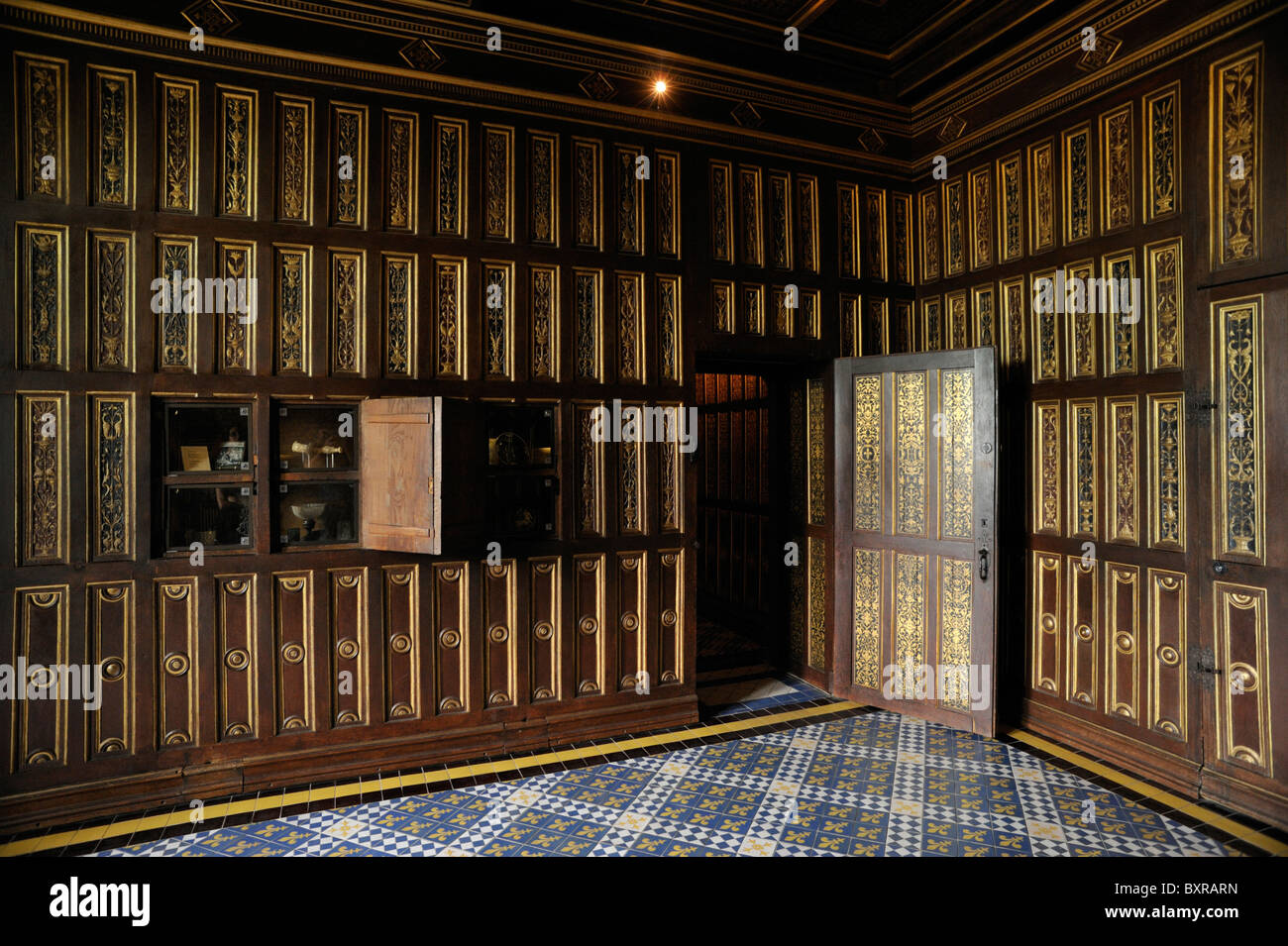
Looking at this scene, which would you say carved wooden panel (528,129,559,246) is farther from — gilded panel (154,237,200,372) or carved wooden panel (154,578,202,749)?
carved wooden panel (154,578,202,749)

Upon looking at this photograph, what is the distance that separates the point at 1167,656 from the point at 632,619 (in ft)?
9.83

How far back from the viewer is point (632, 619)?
4.80 meters

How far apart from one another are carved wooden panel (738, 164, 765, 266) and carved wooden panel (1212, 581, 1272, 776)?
3.24 m

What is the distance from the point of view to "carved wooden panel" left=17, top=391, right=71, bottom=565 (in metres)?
3.58

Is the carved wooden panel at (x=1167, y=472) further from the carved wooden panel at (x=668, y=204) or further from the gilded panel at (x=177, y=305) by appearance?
the gilded panel at (x=177, y=305)

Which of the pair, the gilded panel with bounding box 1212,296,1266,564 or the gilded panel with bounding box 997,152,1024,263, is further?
the gilded panel with bounding box 997,152,1024,263

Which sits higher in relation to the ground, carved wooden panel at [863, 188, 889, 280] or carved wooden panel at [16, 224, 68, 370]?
carved wooden panel at [863, 188, 889, 280]

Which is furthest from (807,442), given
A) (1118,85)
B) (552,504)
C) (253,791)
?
(253,791)

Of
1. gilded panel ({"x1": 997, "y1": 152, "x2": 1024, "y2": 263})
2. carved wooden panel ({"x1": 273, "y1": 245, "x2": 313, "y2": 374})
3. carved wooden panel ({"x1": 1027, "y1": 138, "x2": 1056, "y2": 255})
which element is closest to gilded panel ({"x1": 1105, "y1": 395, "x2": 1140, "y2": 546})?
carved wooden panel ({"x1": 1027, "y1": 138, "x2": 1056, "y2": 255})

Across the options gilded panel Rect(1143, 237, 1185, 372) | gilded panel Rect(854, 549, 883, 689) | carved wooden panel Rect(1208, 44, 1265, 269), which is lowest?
gilded panel Rect(854, 549, 883, 689)

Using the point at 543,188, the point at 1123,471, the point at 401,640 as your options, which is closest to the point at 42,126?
the point at 543,188

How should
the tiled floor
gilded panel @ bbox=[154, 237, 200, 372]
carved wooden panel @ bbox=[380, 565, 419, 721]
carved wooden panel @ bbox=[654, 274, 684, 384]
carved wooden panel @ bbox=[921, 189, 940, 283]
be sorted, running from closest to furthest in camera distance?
1. the tiled floor
2. gilded panel @ bbox=[154, 237, 200, 372]
3. carved wooden panel @ bbox=[380, 565, 419, 721]
4. carved wooden panel @ bbox=[654, 274, 684, 384]
5. carved wooden panel @ bbox=[921, 189, 940, 283]

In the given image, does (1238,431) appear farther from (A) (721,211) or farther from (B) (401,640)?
(B) (401,640)

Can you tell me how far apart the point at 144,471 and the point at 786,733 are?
3887 mm
